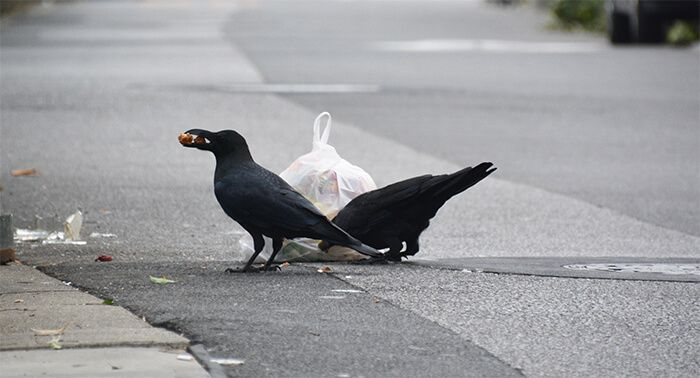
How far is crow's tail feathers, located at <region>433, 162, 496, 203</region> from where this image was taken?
756 cm

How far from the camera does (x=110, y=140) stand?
14523 mm

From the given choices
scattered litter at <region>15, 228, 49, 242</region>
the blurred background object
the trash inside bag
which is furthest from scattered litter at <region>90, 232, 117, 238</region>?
the blurred background object

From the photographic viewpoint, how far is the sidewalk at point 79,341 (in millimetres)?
5480

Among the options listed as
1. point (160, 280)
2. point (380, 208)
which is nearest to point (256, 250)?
point (160, 280)

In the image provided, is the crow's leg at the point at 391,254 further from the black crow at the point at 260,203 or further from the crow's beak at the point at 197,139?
the crow's beak at the point at 197,139

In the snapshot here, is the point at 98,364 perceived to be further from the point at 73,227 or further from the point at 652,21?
the point at 652,21

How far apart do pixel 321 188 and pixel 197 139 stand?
0.84m

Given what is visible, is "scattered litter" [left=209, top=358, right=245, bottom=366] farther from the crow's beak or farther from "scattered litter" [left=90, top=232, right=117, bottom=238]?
"scattered litter" [left=90, top=232, right=117, bottom=238]

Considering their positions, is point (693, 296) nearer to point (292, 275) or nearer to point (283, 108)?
point (292, 275)

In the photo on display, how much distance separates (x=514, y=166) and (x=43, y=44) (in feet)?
52.8

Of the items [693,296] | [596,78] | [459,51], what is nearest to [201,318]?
[693,296]

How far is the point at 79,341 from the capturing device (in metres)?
5.83

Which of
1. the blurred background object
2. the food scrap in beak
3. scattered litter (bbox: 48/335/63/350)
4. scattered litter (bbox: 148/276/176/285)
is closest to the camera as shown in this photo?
scattered litter (bbox: 48/335/63/350)

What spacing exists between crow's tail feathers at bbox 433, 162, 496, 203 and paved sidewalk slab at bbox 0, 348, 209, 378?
2262mm
